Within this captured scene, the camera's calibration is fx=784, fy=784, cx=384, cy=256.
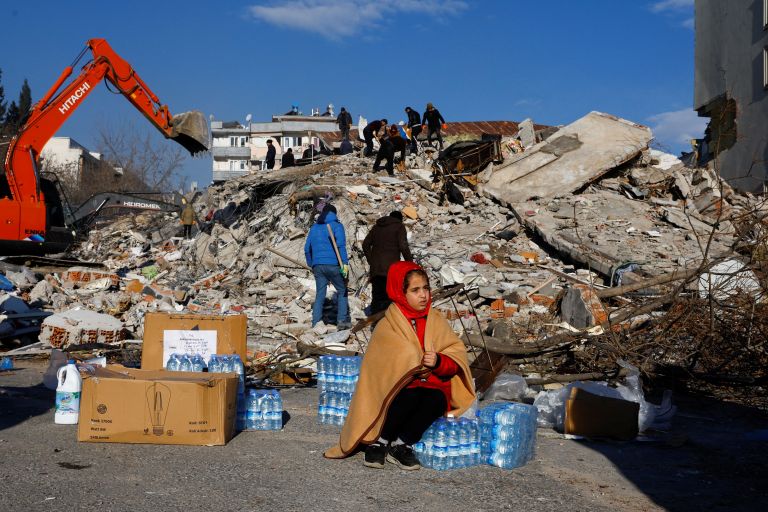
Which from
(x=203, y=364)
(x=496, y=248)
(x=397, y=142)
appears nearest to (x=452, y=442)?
(x=203, y=364)

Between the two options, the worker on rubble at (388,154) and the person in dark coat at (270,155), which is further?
the person in dark coat at (270,155)


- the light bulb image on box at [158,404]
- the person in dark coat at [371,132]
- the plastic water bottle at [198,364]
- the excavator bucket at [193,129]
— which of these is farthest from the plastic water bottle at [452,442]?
the person in dark coat at [371,132]

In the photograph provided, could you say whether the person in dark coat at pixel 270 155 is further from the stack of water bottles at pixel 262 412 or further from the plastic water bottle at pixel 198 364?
the stack of water bottles at pixel 262 412

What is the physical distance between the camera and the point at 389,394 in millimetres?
4695

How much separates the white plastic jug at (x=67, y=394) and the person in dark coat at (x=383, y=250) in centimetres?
464

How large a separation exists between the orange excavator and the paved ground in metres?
10.5

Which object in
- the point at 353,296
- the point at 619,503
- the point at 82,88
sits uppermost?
the point at 82,88

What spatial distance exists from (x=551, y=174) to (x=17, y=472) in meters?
15.2

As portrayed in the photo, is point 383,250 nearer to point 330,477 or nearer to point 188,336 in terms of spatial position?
point 188,336

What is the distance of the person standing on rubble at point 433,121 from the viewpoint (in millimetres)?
23703

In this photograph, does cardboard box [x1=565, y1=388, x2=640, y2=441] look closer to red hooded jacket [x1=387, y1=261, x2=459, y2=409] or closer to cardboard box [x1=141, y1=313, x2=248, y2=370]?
red hooded jacket [x1=387, y1=261, x2=459, y2=409]

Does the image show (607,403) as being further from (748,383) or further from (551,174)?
(551,174)

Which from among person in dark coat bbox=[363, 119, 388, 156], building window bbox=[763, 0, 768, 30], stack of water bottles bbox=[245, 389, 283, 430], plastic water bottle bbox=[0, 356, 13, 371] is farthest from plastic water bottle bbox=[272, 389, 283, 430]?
building window bbox=[763, 0, 768, 30]

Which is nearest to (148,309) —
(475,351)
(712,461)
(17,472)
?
(475,351)
